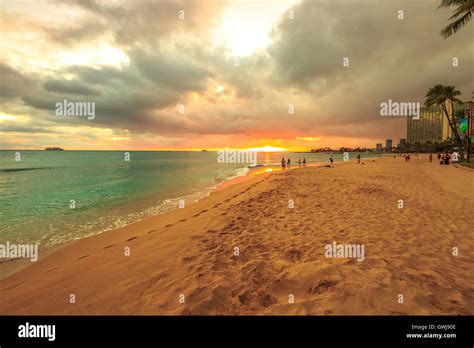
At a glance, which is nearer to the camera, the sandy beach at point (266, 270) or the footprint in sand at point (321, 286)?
the sandy beach at point (266, 270)

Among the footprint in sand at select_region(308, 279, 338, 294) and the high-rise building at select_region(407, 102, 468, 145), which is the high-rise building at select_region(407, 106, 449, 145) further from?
the footprint in sand at select_region(308, 279, 338, 294)

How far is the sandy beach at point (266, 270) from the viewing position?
11.6ft

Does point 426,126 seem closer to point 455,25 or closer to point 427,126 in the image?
point 427,126

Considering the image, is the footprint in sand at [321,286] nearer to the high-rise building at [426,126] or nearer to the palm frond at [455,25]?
the palm frond at [455,25]

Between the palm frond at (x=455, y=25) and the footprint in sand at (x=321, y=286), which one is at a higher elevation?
the palm frond at (x=455, y=25)

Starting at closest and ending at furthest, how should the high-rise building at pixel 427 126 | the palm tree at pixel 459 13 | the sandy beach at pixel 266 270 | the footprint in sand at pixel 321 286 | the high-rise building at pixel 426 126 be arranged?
the sandy beach at pixel 266 270 → the footprint in sand at pixel 321 286 → the palm tree at pixel 459 13 → the high-rise building at pixel 427 126 → the high-rise building at pixel 426 126

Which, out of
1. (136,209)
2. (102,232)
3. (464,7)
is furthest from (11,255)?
(464,7)

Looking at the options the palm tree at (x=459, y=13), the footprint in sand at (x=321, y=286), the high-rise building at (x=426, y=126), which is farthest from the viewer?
the high-rise building at (x=426, y=126)

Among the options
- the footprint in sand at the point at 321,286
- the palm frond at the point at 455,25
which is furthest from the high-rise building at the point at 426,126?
the footprint in sand at the point at 321,286

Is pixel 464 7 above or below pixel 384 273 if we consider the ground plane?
above

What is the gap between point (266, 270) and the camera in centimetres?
462
